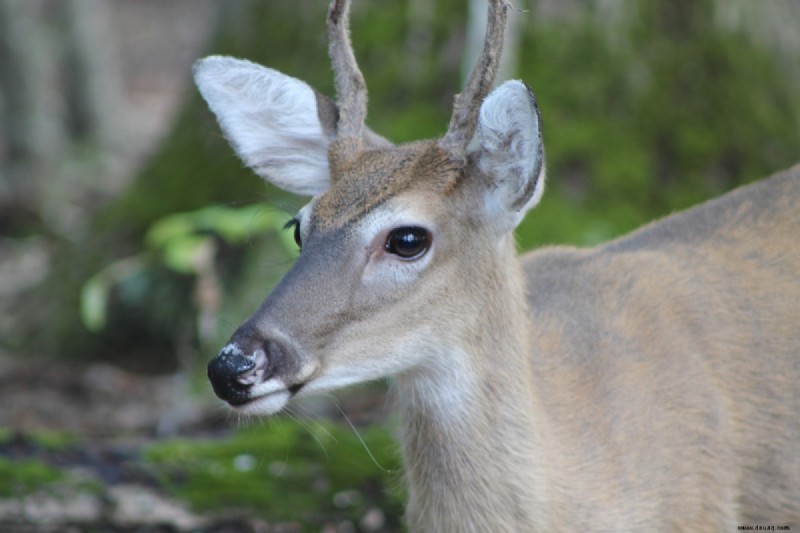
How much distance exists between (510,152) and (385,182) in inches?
17.9

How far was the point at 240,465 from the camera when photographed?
18.2 feet

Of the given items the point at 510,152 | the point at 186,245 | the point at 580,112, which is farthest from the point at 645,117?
the point at 510,152

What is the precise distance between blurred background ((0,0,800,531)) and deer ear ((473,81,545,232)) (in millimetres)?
1986

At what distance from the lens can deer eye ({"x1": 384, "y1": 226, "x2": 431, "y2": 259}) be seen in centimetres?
387

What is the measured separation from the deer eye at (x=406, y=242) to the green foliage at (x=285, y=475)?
5.18 ft

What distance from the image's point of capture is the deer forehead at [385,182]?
3.92 metres

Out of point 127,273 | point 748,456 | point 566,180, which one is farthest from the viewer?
point 127,273

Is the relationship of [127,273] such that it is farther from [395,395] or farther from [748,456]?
[748,456]

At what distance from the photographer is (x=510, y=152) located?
3.85 m

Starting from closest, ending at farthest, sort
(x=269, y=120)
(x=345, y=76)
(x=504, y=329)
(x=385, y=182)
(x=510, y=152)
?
(x=510, y=152), (x=385, y=182), (x=504, y=329), (x=345, y=76), (x=269, y=120)

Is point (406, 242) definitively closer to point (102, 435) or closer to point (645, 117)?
point (102, 435)

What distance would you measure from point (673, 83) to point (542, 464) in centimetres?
437

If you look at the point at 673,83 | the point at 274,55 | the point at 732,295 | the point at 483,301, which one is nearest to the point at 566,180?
the point at 673,83

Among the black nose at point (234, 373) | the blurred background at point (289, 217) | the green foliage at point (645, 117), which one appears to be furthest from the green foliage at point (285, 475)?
the green foliage at point (645, 117)
